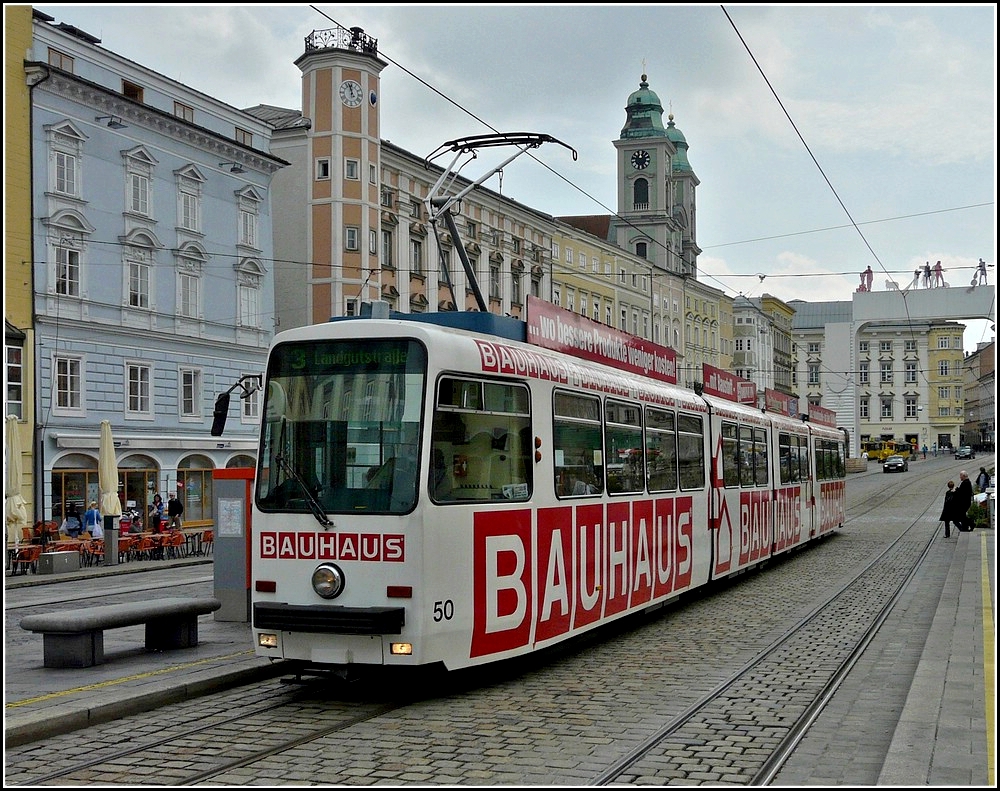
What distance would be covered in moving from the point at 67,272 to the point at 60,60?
19.3 ft

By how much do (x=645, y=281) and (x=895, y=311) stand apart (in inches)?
1451

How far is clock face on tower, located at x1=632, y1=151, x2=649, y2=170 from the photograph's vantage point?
89.0 meters

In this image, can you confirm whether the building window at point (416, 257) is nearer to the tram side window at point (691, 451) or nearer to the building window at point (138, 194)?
the building window at point (138, 194)

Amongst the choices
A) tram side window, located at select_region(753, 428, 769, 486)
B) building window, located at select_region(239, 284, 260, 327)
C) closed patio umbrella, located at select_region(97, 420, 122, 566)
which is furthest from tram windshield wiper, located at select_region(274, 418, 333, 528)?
building window, located at select_region(239, 284, 260, 327)

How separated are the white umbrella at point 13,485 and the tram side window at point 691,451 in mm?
14989

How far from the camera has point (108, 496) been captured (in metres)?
27.6

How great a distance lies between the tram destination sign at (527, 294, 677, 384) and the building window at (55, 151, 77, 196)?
22938 millimetres

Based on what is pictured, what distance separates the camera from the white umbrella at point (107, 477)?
2764cm

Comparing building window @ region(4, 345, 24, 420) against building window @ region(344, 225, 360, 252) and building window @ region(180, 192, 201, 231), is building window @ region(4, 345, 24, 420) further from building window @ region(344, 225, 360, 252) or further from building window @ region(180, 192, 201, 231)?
building window @ region(344, 225, 360, 252)

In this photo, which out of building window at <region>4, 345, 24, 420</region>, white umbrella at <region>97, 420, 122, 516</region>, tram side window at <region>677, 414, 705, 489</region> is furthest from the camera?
building window at <region>4, 345, 24, 420</region>

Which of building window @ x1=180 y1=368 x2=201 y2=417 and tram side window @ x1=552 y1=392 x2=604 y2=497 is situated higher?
building window @ x1=180 y1=368 x2=201 y2=417

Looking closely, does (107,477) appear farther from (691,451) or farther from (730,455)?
(691,451)

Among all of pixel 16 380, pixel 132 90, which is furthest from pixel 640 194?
pixel 16 380

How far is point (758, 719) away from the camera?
8852 millimetres
